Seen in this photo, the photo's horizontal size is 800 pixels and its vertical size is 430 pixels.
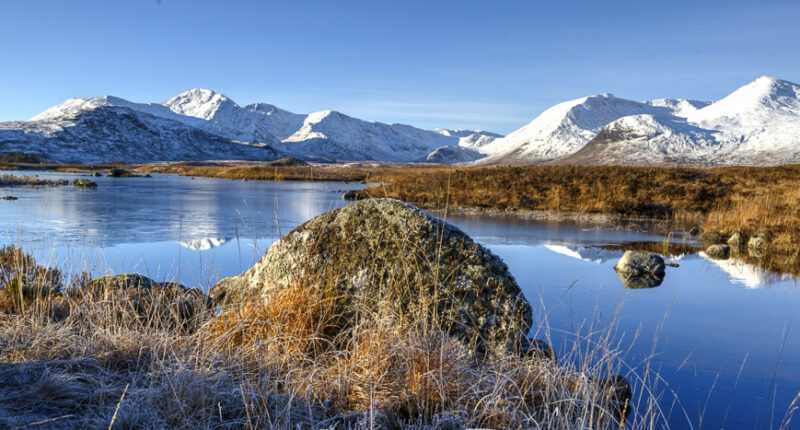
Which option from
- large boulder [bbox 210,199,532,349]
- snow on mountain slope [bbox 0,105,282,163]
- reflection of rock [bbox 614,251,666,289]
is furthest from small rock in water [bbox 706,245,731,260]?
snow on mountain slope [bbox 0,105,282,163]

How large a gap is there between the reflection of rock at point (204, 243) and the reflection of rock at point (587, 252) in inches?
328

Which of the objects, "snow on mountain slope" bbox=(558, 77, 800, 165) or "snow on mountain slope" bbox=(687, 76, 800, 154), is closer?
"snow on mountain slope" bbox=(558, 77, 800, 165)

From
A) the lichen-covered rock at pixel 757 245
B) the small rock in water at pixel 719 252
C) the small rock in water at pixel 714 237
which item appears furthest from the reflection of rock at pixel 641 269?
the small rock in water at pixel 714 237

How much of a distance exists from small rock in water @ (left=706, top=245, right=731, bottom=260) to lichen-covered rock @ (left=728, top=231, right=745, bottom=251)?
1.22 metres

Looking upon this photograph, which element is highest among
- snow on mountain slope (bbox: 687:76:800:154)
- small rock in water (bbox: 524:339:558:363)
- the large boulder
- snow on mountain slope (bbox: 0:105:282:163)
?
snow on mountain slope (bbox: 687:76:800:154)

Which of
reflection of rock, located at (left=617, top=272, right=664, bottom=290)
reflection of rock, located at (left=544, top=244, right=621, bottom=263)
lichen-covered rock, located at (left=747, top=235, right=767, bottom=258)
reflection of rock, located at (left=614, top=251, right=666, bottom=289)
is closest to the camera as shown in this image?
reflection of rock, located at (left=617, top=272, right=664, bottom=290)

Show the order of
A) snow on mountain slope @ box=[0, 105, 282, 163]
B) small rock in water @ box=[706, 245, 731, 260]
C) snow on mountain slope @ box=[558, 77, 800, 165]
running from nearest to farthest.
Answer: small rock in water @ box=[706, 245, 731, 260] → snow on mountain slope @ box=[558, 77, 800, 165] → snow on mountain slope @ box=[0, 105, 282, 163]

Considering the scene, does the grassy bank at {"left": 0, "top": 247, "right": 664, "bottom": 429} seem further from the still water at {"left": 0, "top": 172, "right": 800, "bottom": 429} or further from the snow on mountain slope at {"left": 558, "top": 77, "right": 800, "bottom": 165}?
the snow on mountain slope at {"left": 558, "top": 77, "right": 800, "bottom": 165}

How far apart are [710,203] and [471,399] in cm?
2288

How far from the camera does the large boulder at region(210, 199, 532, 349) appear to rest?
15.4 ft

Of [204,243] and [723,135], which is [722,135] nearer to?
[723,135]

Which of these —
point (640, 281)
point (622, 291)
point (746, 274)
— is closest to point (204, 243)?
point (622, 291)

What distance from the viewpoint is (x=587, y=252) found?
12609mm

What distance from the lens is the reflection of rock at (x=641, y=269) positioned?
31.0 feet
